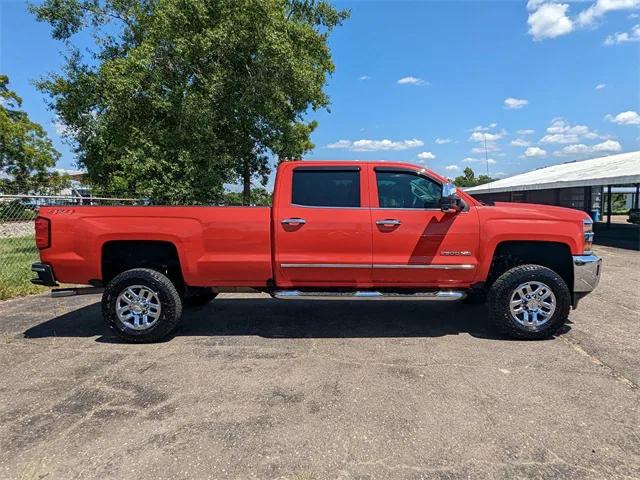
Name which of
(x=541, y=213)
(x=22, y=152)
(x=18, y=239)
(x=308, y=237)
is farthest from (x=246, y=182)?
(x=22, y=152)

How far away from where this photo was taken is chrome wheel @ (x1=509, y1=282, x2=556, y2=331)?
16.4 ft

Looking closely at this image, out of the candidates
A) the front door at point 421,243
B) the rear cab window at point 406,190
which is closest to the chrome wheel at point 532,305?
the front door at point 421,243

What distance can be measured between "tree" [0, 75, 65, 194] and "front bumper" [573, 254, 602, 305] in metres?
34.6

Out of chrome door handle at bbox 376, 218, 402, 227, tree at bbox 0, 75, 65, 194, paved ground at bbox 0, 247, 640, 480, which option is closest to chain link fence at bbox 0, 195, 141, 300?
paved ground at bbox 0, 247, 640, 480

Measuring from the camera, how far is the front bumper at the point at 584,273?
496cm

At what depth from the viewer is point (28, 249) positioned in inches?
571

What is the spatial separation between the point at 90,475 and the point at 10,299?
6163 mm

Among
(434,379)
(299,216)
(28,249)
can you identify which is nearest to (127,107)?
(28,249)

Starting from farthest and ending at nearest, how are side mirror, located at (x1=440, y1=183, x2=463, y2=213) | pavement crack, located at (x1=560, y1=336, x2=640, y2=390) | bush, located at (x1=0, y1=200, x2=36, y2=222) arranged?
bush, located at (x1=0, y1=200, x2=36, y2=222) → side mirror, located at (x1=440, y1=183, x2=463, y2=213) → pavement crack, located at (x1=560, y1=336, x2=640, y2=390)

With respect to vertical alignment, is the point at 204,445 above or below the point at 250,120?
below

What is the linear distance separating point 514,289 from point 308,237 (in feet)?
7.92

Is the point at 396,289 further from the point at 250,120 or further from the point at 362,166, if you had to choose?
the point at 250,120

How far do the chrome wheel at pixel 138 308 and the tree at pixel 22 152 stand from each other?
31.7 m

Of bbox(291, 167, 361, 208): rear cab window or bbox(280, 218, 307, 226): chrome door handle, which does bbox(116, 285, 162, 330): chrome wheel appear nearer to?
bbox(280, 218, 307, 226): chrome door handle
